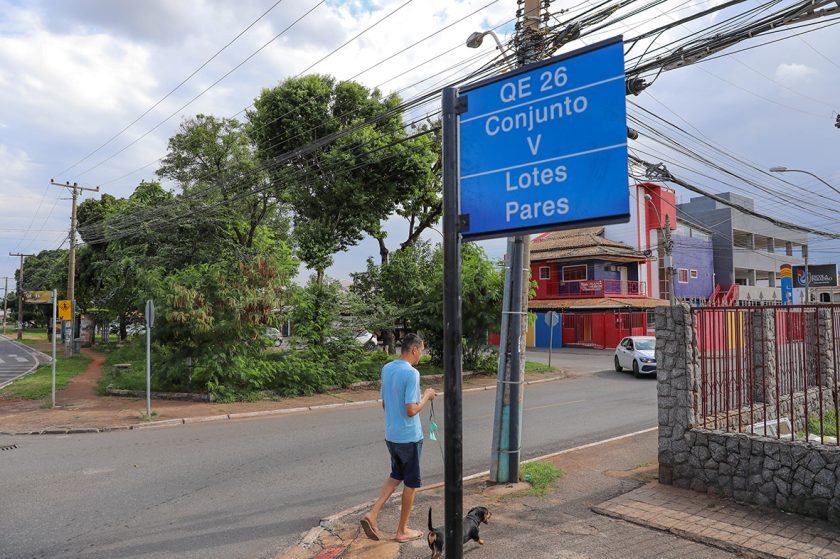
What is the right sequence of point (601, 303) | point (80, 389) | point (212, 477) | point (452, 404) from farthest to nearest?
point (601, 303) → point (80, 389) → point (212, 477) → point (452, 404)

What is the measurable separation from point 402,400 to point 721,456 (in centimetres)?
366

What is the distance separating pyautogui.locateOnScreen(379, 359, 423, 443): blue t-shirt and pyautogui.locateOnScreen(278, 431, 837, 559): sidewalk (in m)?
0.94

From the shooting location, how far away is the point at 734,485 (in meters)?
6.05

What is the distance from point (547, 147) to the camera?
336 centimetres

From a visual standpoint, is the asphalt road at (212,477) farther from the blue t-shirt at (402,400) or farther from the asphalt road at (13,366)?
the asphalt road at (13,366)

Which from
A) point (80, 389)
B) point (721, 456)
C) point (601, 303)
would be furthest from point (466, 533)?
point (601, 303)

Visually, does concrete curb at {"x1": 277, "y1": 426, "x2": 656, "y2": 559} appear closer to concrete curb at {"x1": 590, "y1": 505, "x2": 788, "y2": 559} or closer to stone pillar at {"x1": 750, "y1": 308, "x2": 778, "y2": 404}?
concrete curb at {"x1": 590, "y1": 505, "x2": 788, "y2": 559}

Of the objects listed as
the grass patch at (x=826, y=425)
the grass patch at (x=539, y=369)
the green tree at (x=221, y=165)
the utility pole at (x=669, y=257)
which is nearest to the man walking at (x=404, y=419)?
the grass patch at (x=826, y=425)

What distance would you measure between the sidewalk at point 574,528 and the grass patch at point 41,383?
542 inches

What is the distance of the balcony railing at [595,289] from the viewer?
39406 millimetres

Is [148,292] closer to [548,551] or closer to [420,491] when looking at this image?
[420,491]

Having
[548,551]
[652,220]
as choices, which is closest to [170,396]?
[548,551]

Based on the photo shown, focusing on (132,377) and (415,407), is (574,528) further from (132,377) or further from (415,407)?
(132,377)

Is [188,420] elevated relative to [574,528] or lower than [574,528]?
lower
